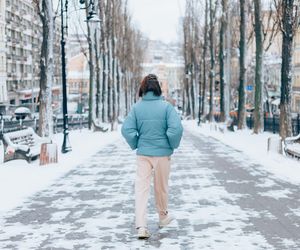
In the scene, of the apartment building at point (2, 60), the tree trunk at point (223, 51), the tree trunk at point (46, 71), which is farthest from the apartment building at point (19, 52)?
the tree trunk at point (46, 71)

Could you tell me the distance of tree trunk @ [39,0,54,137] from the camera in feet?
72.8

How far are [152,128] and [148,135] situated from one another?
10cm

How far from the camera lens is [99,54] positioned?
138ft

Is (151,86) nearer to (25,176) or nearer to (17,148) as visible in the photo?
(25,176)

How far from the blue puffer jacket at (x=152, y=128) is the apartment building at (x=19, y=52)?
6359 centimetres

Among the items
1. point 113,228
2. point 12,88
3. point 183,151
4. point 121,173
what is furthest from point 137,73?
point 113,228

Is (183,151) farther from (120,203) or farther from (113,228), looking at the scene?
(113,228)

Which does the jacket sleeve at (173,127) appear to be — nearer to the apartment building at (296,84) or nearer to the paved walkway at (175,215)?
the paved walkway at (175,215)

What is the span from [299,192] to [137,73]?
7631 cm

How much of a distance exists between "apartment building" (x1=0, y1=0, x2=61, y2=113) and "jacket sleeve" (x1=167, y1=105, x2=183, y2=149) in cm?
6378

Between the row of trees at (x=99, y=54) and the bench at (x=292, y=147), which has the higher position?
the row of trees at (x=99, y=54)

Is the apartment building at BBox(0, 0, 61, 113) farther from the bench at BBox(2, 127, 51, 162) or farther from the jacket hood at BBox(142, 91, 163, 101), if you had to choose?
the jacket hood at BBox(142, 91, 163, 101)

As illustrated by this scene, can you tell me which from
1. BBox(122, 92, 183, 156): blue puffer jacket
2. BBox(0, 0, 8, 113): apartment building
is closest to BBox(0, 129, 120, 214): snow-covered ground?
BBox(122, 92, 183, 156): blue puffer jacket

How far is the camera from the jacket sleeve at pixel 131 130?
23.9ft
